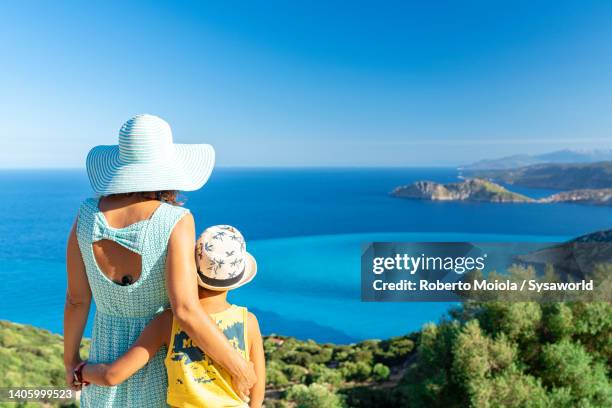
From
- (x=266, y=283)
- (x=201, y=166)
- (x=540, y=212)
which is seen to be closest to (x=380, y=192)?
(x=540, y=212)

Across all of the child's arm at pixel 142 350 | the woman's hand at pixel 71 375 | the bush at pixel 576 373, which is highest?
the child's arm at pixel 142 350

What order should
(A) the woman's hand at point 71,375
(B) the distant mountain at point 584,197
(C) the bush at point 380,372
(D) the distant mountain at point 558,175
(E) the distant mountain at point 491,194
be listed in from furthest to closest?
(D) the distant mountain at point 558,175 → (E) the distant mountain at point 491,194 → (B) the distant mountain at point 584,197 → (C) the bush at point 380,372 → (A) the woman's hand at point 71,375

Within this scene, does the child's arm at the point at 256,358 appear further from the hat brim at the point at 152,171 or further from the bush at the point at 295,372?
the bush at the point at 295,372

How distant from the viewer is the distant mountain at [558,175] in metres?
49.6

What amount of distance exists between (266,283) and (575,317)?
2090 cm

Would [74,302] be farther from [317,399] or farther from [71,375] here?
[317,399]

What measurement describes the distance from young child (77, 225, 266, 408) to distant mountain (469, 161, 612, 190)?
→ 186 ft

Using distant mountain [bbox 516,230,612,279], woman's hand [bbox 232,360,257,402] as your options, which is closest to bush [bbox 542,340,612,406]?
distant mountain [bbox 516,230,612,279]

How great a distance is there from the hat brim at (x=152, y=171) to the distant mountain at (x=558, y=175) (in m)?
56.6

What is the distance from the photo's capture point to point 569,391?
571 cm

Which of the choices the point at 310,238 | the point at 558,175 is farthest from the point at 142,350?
the point at 558,175

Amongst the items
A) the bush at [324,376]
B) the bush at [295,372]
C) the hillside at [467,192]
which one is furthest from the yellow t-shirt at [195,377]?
the hillside at [467,192]

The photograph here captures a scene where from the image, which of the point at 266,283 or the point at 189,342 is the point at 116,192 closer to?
the point at 189,342

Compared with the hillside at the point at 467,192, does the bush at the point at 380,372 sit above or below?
below
